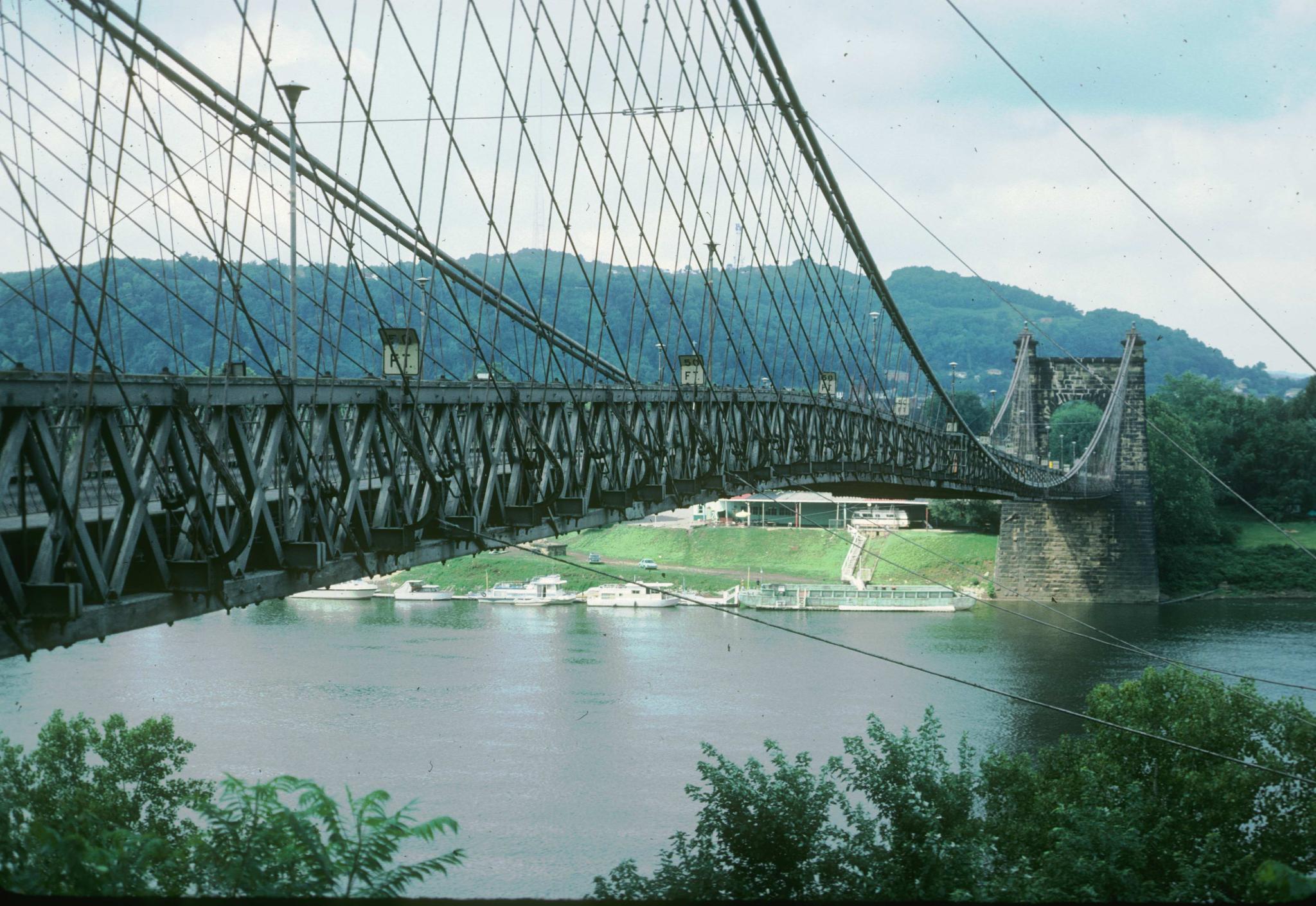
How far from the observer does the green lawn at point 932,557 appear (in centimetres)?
5897

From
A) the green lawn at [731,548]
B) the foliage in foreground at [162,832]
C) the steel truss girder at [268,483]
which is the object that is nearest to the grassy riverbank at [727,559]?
the green lawn at [731,548]

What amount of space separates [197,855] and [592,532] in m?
53.4

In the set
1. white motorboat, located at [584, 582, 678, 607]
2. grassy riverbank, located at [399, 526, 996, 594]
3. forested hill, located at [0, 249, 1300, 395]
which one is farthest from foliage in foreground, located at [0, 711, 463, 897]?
grassy riverbank, located at [399, 526, 996, 594]

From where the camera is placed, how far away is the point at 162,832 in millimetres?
19125

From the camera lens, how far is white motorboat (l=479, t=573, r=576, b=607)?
54.5 meters

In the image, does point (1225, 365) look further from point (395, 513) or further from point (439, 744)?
point (395, 513)

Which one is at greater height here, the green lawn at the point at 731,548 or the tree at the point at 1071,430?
the tree at the point at 1071,430

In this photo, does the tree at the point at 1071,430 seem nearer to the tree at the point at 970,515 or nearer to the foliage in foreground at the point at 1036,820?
the tree at the point at 970,515

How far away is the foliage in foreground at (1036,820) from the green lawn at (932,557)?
34.4 m

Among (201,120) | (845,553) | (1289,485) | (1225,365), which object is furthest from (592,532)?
(1225,365)

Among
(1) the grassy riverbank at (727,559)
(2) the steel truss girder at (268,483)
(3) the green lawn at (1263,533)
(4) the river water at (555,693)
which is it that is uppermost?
(2) the steel truss girder at (268,483)

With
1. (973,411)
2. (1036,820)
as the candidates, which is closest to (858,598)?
(1036,820)

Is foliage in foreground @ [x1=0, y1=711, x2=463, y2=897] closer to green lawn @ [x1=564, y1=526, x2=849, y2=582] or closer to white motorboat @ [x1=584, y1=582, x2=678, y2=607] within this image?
white motorboat @ [x1=584, y1=582, x2=678, y2=607]

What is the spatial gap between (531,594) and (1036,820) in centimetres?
3539
